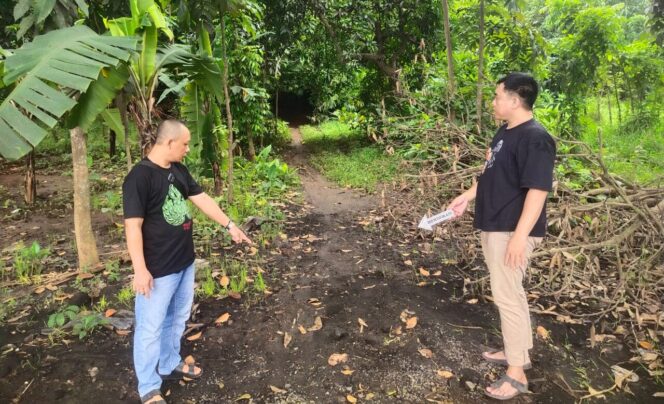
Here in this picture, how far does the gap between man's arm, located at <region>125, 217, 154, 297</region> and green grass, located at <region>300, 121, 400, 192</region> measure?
4615 mm

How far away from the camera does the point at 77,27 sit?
3.20 m

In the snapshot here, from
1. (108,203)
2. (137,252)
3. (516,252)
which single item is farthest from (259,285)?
(108,203)

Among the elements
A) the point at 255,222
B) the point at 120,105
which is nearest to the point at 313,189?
the point at 255,222

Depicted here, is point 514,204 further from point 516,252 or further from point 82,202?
point 82,202

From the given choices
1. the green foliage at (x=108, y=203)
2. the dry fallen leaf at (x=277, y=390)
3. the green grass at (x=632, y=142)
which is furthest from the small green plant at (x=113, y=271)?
the green grass at (x=632, y=142)

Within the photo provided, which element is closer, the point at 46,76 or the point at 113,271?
the point at 46,76

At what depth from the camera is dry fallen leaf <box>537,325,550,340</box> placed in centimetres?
342

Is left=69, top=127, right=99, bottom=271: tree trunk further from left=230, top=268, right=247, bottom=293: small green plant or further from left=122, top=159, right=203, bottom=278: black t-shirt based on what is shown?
left=122, top=159, right=203, bottom=278: black t-shirt

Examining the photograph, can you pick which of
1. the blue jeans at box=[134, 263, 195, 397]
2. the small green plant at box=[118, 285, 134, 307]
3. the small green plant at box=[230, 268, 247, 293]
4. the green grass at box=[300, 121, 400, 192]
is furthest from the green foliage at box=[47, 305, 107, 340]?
the green grass at box=[300, 121, 400, 192]

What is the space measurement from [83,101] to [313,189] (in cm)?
503

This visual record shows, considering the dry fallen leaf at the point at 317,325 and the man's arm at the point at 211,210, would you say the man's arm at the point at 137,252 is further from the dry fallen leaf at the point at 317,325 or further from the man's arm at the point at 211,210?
the dry fallen leaf at the point at 317,325

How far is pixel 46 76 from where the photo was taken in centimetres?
264

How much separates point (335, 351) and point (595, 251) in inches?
109

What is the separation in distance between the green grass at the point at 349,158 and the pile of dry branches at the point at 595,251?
223 cm
